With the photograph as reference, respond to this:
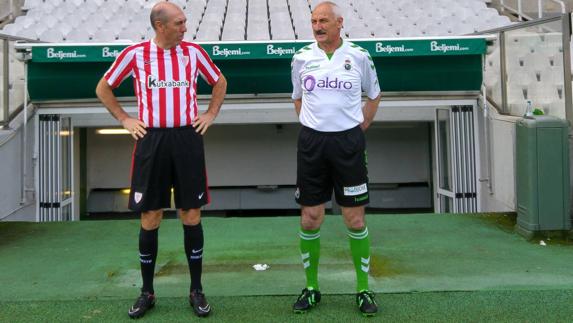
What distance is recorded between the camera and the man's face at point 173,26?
260 cm

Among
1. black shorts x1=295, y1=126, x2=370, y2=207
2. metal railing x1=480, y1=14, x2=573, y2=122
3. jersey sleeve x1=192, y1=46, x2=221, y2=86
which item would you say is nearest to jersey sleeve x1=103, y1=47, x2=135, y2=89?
jersey sleeve x1=192, y1=46, x2=221, y2=86

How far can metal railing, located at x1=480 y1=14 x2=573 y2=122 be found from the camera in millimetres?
4957

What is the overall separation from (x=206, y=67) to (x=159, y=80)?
286 millimetres

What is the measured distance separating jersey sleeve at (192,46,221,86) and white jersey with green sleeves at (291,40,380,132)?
1.56 ft

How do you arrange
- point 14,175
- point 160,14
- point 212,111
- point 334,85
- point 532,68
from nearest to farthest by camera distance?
point 160,14, point 334,85, point 212,111, point 532,68, point 14,175

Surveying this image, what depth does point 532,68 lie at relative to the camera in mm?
5816

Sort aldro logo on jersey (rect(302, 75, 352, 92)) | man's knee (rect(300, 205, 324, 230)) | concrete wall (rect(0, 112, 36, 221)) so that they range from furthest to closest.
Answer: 1. concrete wall (rect(0, 112, 36, 221))
2. man's knee (rect(300, 205, 324, 230))
3. aldro logo on jersey (rect(302, 75, 352, 92))

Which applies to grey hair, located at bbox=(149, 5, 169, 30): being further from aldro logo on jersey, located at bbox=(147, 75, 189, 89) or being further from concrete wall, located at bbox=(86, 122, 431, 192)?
concrete wall, located at bbox=(86, 122, 431, 192)

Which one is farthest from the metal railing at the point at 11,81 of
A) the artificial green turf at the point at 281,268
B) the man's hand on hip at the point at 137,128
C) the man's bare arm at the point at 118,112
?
the man's hand on hip at the point at 137,128

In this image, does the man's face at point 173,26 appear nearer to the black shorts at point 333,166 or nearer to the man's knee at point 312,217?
the black shorts at point 333,166

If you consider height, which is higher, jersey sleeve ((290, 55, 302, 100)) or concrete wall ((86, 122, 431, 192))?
jersey sleeve ((290, 55, 302, 100))

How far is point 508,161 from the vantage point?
237 inches

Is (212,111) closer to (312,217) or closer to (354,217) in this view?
(312,217)

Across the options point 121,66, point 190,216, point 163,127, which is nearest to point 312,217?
point 190,216
